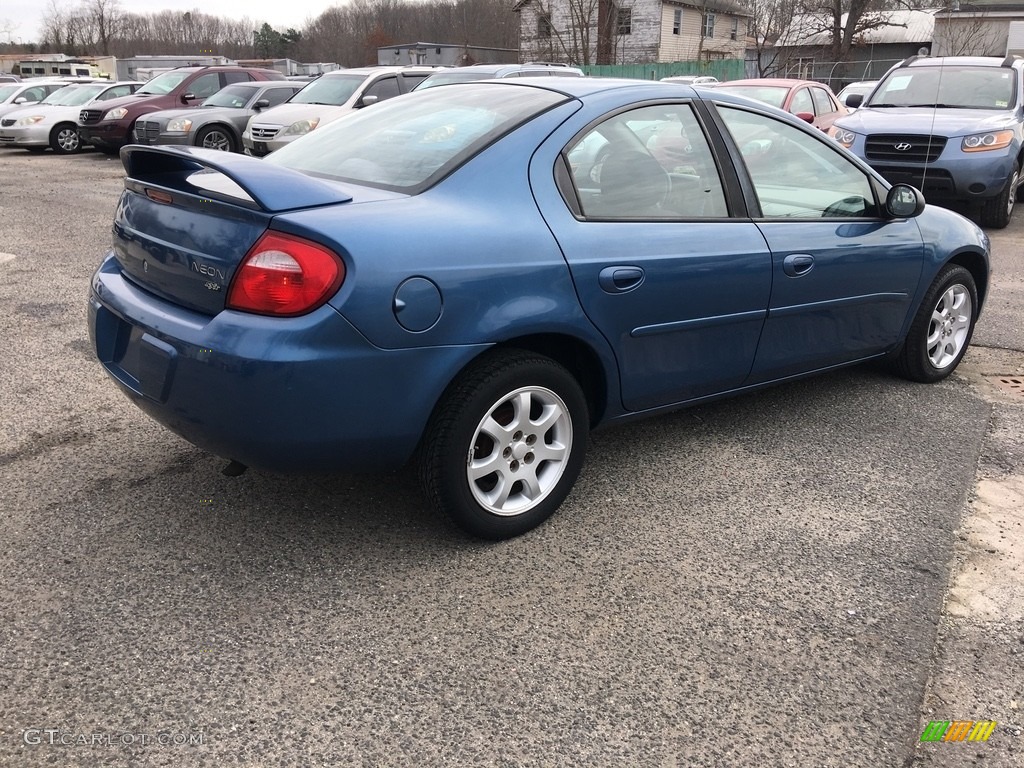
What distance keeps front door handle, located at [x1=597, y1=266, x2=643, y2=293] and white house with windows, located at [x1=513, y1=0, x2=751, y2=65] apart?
39.7 m

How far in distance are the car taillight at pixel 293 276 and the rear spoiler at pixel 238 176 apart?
14 cm

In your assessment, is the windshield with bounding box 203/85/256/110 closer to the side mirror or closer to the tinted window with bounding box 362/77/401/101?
the tinted window with bounding box 362/77/401/101

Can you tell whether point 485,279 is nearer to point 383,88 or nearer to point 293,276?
point 293,276

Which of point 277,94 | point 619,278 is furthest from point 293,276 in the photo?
point 277,94

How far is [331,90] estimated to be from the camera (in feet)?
44.6

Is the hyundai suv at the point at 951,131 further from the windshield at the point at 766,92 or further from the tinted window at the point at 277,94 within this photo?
the tinted window at the point at 277,94

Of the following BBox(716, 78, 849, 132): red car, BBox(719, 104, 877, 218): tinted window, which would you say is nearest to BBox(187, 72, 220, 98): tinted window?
BBox(716, 78, 849, 132): red car

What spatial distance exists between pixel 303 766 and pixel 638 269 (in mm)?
1966

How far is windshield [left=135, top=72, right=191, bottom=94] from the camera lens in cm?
1745

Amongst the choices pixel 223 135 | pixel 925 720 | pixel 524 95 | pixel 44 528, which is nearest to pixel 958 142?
pixel 524 95

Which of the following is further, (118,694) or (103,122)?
(103,122)

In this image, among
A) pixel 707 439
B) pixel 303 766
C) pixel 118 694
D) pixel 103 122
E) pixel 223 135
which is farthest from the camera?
pixel 103 122

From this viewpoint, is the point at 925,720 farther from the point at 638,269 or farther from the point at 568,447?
the point at 638,269

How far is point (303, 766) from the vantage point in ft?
6.91
